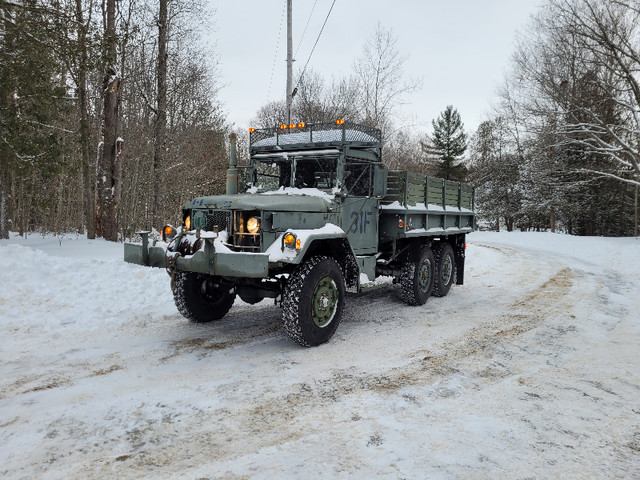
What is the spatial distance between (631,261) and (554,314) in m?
10.3

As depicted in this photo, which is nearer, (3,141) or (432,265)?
(432,265)

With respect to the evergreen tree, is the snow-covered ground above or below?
below

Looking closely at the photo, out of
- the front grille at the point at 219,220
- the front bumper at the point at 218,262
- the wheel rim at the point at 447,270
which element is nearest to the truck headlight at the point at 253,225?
the front grille at the point at 219,220

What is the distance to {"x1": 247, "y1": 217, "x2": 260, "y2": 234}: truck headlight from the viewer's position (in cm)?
500

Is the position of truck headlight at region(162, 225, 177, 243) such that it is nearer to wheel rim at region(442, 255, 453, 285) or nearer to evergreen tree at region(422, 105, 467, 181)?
wheel rim at region(442, 255, 453, 285)

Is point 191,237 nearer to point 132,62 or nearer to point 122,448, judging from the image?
point 122,448

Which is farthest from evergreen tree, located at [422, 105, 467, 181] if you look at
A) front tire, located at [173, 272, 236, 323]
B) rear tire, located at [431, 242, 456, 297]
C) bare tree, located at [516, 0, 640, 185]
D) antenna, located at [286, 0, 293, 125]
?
front tire, located at [173, 272, 236, 323]

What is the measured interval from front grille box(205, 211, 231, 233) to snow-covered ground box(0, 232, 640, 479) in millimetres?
1391

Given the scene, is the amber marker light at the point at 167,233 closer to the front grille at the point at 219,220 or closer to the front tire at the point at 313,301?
the front grille at the point at 219,220

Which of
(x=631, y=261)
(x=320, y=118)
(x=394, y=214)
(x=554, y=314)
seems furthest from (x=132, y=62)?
(x=631, y=261)

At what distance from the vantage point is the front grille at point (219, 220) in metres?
5.17

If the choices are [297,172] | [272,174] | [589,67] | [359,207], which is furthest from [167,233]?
[589,67]

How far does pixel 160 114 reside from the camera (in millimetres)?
14625

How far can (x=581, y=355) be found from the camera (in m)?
5.00
